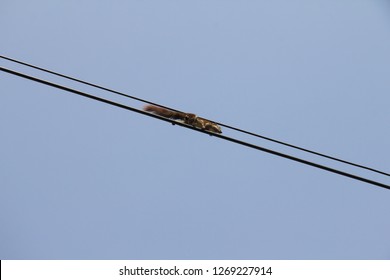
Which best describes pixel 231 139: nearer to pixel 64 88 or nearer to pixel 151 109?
pixel 64 88

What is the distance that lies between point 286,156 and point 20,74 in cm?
234

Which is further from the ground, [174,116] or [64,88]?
[174,116]

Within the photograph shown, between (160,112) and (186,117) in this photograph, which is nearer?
(186,117)

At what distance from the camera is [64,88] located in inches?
135

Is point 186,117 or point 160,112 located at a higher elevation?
point 160,112

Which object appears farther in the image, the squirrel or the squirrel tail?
the squirrel tail

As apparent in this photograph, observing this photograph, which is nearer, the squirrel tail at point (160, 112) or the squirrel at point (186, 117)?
the squirrel at point (186, 117)
